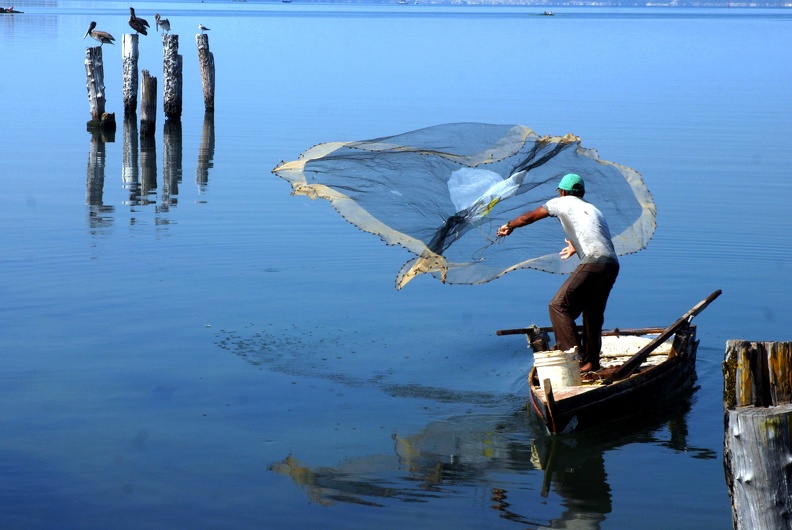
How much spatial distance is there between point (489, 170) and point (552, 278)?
465cm

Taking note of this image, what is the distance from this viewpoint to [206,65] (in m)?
31.5

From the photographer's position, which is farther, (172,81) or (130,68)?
(172,81)

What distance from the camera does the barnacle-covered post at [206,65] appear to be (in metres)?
31.2

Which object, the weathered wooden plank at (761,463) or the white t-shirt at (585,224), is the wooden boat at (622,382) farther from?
the weathered wooden plank at (761,463)

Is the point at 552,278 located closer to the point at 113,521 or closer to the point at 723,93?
the point at 113,521

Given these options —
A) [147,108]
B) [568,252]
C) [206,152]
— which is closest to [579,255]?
[568,252]

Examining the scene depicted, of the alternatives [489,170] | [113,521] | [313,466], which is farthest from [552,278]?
[113,521]

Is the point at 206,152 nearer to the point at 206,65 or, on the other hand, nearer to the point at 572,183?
the point at 206,65

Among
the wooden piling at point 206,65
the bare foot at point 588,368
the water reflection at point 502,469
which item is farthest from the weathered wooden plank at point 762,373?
the wooden piling at point 206,65

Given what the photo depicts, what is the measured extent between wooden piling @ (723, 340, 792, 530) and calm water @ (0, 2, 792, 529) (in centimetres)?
304

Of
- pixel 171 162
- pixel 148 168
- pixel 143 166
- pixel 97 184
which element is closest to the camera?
pixel 97 184

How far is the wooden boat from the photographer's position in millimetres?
9727

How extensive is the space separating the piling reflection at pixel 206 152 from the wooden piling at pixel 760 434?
1762cm

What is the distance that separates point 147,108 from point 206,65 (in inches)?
→ 140
